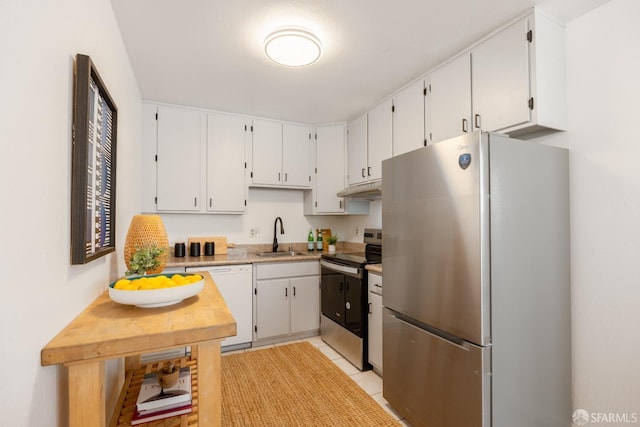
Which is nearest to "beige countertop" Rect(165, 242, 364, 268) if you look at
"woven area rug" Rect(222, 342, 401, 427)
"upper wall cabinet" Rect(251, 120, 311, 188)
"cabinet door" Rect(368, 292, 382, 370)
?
"upper wall cabinet" Rect(251, 120, 311, 188)

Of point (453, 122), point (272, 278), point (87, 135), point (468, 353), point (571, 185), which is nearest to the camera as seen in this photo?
point (87, 135)

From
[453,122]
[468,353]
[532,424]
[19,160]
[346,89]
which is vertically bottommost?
[532,424]

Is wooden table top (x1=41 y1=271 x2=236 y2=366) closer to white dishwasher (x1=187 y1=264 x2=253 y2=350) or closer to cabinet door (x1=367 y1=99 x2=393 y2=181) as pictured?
white dishwasher (x1=187 y1=264 x2=253 y2=350)

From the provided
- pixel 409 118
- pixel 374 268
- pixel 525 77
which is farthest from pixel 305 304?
pixel 525 77

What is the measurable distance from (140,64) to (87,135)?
1.61 m

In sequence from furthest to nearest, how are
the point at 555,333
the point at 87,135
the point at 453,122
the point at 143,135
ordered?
the point at 143,135
the point at 453,122
the point at 555,333
the point at 87,135

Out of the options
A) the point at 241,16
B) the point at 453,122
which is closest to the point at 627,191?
the point at 453,122

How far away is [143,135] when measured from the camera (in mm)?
2984

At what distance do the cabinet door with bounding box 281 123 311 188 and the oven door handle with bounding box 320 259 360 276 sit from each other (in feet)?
3.20

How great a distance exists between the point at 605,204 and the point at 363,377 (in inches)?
79.5

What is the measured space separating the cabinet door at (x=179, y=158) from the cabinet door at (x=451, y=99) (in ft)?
7.43

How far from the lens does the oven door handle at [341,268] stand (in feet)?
8.95

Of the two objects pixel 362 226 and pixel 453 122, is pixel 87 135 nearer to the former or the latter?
pixel 453 122

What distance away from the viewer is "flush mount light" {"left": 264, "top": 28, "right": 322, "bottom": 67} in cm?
185
